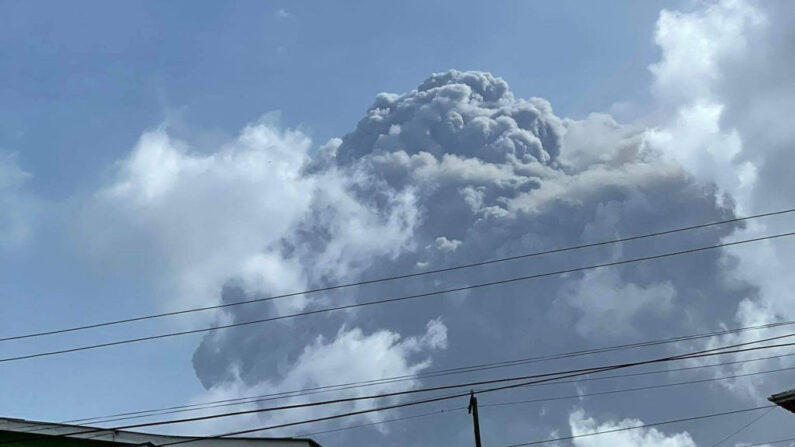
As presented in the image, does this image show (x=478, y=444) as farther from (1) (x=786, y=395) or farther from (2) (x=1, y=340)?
(2) (x=1, y=340)

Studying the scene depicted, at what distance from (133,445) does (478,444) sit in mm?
17696

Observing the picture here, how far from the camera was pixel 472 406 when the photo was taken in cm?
4162

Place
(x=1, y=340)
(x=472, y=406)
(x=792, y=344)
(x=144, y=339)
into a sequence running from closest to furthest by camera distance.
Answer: (x=792, y=344) < (x=1, y=340) < (x=144, y=339) < (x=472, y=406)

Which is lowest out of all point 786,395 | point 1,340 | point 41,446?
point 786,395

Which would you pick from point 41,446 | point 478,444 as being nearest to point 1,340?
point 41,446

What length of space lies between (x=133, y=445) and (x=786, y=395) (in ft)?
66.8

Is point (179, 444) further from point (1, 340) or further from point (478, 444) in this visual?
point (478, 444)

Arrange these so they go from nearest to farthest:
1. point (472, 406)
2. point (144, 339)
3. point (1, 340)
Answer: point (1, 340)
point (144, 339)
point (472, 406)

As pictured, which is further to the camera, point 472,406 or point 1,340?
point 472,406

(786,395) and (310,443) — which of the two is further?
(310,443)

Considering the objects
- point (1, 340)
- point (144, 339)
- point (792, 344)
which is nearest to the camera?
point (792, 344)

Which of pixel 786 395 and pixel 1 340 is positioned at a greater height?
pixel 1 340

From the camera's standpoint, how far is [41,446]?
26984 millimetres

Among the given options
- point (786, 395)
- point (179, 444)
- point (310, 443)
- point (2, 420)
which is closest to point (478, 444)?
point (310, 443)
